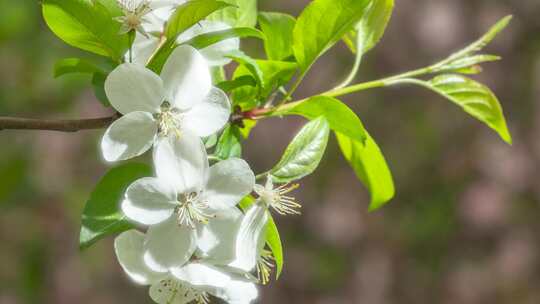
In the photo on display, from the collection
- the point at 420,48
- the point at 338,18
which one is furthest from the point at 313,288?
the point at 338,18

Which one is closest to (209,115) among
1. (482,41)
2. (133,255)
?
(133,255)

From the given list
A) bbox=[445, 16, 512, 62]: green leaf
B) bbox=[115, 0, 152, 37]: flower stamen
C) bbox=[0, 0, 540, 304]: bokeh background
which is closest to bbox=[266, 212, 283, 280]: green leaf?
bbox=[115, 0, 152, 37]: flower stamen

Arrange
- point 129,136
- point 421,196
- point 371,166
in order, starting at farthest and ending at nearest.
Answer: point 421,196 → point 371,166 → point 129,136

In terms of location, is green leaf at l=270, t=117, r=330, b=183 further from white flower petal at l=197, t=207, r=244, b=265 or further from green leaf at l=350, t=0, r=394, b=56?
green leaf at l=350, t=0, r=394, b=56

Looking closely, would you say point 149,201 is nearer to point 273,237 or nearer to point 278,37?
point 273,237

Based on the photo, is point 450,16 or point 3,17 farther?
point 450,16

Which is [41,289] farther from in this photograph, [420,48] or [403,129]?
[420,48]
